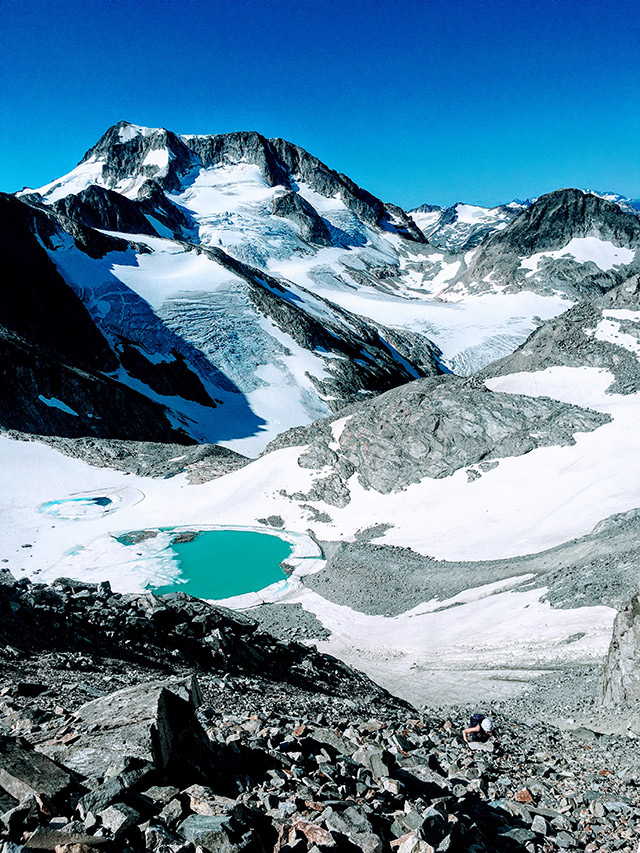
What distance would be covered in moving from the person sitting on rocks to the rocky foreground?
28cm

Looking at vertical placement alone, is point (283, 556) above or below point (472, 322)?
below

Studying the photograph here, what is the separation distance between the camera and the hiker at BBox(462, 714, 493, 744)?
40.6ft

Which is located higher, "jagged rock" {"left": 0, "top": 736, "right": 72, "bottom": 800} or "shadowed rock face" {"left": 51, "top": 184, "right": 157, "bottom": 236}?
"shadowed rock face" {"left": 51, "top": 184, "right": 157, "bottom": 236}

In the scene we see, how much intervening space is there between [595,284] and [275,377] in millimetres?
112771

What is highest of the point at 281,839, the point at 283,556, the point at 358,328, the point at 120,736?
the point at 358,328

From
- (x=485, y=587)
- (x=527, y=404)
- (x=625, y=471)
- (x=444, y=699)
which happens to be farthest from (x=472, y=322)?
(x=444, y=699)

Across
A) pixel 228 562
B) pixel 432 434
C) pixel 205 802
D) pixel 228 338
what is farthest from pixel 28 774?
pixel 228 338

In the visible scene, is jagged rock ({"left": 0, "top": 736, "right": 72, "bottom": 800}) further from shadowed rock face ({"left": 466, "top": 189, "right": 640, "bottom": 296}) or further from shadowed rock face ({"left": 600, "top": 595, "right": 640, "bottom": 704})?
shadowed rock face ({"left": 466, "top": 189, "right": 640, "bottom": 296})

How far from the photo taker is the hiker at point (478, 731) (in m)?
12.4

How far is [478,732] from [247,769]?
744cm

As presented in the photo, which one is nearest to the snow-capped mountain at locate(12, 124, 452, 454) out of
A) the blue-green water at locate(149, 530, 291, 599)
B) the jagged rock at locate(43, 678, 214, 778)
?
the blue-green water at locate(149, 530, 291, 599)

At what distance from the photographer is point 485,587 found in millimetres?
30547

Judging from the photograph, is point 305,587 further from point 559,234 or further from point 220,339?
point 559,234

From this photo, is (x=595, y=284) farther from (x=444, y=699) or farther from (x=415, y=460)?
(x=444, y=699)
